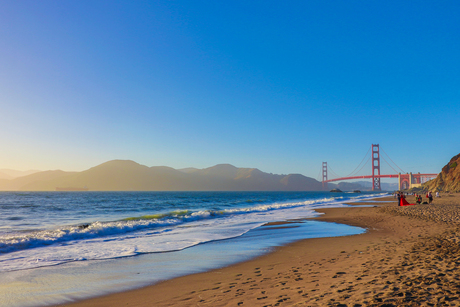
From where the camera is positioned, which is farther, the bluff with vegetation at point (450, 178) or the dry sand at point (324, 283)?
the bluff with vegetation at point (450, 178)

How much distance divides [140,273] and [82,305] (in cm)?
160

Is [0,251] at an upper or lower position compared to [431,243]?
lower

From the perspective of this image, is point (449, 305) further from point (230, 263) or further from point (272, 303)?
point (230, 263)

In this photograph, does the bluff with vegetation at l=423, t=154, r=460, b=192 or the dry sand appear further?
the bluff with vegetation at l=423, t=154, r=460, b=192

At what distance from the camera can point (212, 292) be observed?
13.6ft

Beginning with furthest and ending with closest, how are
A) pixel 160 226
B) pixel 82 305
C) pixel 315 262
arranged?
pixel 160 226, pixel 315 262, pixel 82 305

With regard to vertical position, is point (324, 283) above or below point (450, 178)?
below

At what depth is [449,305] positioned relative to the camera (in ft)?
9.62

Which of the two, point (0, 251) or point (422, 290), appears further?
point (0, 251)

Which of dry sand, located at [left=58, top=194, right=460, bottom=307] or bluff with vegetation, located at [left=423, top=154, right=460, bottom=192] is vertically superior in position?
bluff with vegetation, located at [left=423, top=154, right=460, bottom=192]

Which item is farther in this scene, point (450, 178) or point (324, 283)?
point (450, 178)

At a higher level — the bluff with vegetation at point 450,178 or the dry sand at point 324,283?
the bluff with vegetation at point 450,178

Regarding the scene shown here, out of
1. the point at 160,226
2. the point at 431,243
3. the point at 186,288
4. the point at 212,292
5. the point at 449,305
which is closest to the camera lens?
the point at 449,305

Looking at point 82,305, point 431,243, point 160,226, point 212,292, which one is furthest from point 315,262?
point 160,226
